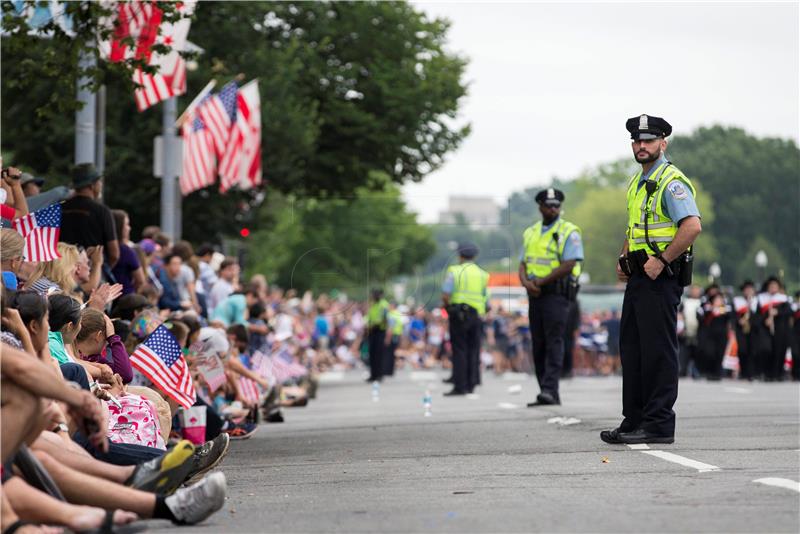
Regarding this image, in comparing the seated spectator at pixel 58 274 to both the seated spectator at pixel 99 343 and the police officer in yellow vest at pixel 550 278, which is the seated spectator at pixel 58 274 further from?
the police officer in yellow vest at pixel 550 278

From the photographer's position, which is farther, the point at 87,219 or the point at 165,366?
the point at 87,219

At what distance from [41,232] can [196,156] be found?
50.6 ft

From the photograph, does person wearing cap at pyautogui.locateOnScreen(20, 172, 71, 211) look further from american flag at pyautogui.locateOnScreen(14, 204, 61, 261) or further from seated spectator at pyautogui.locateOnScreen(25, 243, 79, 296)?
seated spectator at pyautogui.locateOnScreen(25, 243, 79, 296)

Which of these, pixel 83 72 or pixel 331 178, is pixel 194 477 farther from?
pixel 331 178

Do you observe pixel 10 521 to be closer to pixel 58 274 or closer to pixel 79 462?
pixel 79 462

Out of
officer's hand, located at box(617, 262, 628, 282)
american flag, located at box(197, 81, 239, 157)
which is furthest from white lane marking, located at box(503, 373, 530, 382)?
officer's hand, located at box(617, 262, 628, 282)

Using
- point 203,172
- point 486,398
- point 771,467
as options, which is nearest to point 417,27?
point 203,172

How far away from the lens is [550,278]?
17438 millimetres

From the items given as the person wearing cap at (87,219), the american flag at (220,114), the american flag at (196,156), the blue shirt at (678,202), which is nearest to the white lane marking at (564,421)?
the blue shirt at (678,202)

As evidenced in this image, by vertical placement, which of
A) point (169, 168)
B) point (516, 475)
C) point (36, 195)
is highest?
point (169, 168)

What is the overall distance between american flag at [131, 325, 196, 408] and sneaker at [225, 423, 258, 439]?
9.43 feet

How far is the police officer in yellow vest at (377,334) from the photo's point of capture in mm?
36531

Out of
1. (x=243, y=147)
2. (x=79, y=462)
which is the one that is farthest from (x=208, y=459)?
(x=243, y=147)

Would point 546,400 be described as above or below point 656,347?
below
